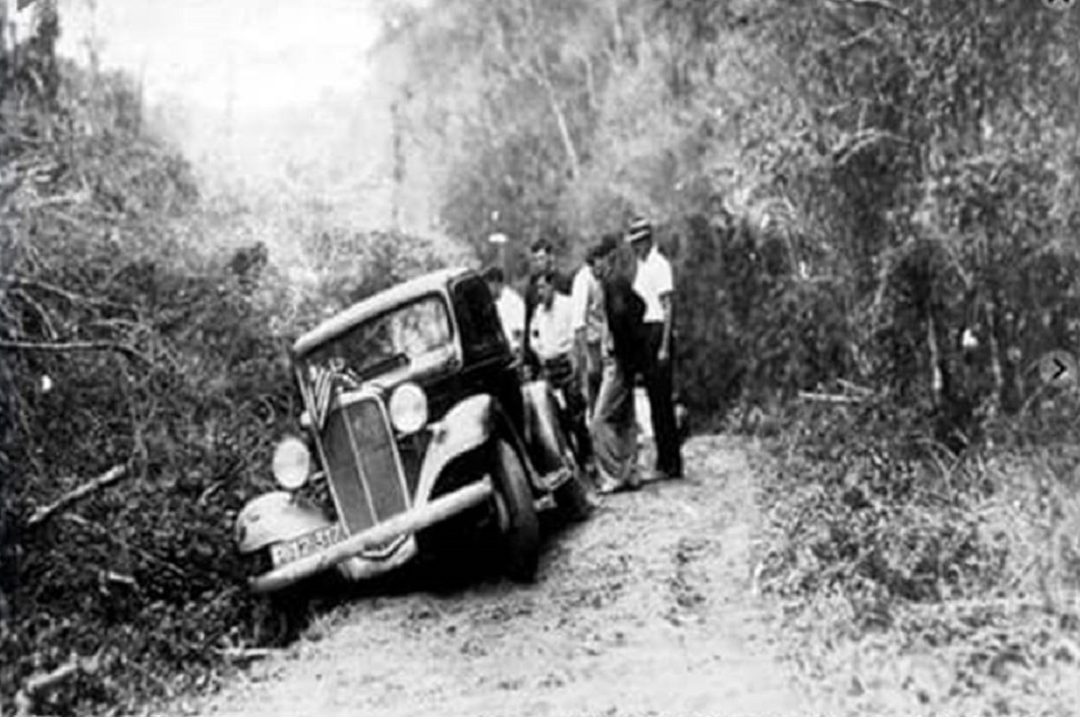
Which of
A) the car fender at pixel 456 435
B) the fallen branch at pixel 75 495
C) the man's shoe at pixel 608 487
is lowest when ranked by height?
the man's shoe at pixel 608 487

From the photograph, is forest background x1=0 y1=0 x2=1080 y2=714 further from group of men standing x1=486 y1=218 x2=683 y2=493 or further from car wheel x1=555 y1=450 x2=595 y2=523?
car wheel x1=555 y1=450 x2=595 y2=523

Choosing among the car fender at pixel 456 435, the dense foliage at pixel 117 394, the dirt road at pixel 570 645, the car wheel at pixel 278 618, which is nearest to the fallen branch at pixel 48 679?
the dense foliage at pixel 117 394

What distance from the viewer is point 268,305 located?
508 centimetres

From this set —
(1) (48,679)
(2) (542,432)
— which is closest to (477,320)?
(2) (542,432)

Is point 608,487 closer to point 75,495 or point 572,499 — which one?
point 572,499

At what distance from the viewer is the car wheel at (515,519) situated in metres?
4.27

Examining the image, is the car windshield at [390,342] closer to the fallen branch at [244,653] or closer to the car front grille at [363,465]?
the car front grille at [363,465]

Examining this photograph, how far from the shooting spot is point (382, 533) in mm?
4148

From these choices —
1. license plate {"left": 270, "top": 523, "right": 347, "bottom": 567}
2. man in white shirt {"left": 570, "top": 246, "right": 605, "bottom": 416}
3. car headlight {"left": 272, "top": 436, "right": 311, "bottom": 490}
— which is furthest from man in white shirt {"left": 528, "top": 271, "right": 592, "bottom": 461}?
license plate {"left": 270, "top": 523, "right": 347, "bottom": 567}

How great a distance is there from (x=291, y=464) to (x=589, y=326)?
142cm

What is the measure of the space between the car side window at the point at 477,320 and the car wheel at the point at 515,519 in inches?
23.9

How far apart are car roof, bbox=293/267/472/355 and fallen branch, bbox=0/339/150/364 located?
2.20 ft

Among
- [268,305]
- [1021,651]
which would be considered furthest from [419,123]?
[1021,651]

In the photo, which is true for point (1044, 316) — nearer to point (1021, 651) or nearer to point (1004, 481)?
point (1004, 481)
